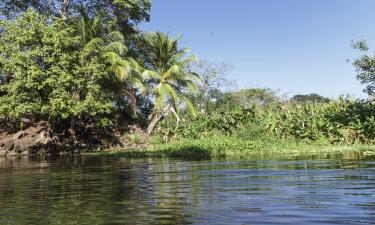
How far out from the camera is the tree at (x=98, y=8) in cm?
3075

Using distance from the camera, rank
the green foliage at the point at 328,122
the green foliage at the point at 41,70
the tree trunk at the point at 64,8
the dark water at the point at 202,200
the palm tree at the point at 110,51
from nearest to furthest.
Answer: the dark water at the point at 202,200 → the green foliage at the point at 328,122 → the green foliage at the point at 41,70 → the palm tree at the point at 110,51 → the tree trunk at the point at 64,8

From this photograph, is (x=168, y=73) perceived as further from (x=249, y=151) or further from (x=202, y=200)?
(x=202, y=200)

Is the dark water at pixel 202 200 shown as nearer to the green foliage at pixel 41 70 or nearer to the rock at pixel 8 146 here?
the green foliage at pixel 41 70

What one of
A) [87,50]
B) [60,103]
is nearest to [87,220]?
[60,103]

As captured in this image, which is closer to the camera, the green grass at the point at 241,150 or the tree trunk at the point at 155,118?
the green grass at the point at 241,150

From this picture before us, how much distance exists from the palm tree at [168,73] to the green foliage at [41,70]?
22.1 feet

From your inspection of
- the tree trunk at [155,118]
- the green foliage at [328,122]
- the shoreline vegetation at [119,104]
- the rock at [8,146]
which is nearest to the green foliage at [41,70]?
the shoreline vegetation at [119,104]

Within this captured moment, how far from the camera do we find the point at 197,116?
31.4 metres

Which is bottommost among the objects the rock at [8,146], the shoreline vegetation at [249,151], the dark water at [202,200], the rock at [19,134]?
the dark water at [202,200]

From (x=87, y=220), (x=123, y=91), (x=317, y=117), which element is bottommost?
(x=87, y=220)

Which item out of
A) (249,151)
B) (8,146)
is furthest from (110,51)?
(249,151)

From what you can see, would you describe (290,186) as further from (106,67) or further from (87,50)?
(106,67)

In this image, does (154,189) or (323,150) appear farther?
(323,150)

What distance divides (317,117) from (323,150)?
5888 mm
